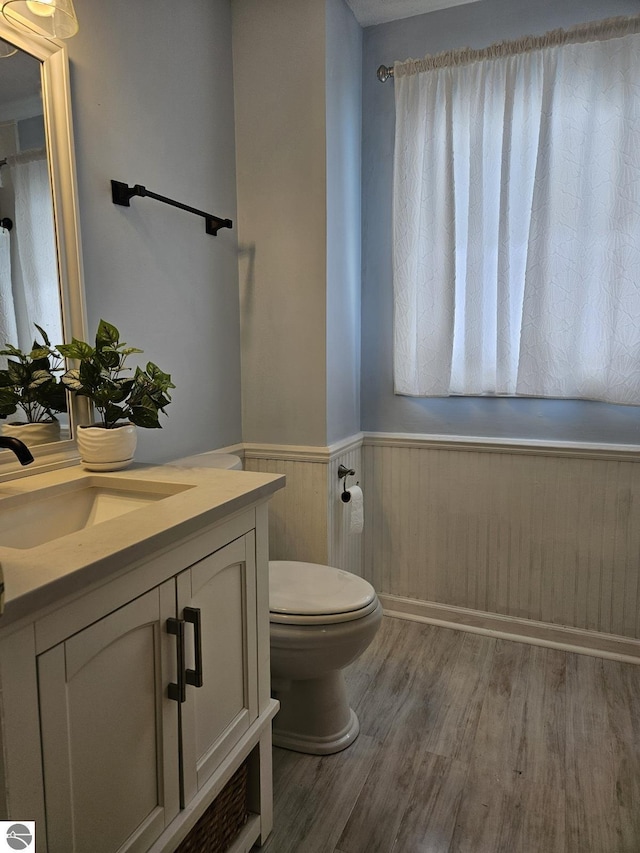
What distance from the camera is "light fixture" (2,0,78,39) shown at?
1246 mm

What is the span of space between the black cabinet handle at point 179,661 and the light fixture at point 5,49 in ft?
4.20

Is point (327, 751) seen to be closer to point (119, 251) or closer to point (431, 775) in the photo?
point (431, 775)

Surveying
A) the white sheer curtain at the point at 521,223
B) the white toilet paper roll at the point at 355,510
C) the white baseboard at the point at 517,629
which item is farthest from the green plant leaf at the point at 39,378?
the white baseboard at the point at 517,629

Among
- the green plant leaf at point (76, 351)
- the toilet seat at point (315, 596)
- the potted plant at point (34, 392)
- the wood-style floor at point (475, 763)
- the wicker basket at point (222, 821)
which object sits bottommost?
the wood-style floor at point (475, 763)

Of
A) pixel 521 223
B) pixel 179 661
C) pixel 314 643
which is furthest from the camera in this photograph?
pixel 521 223

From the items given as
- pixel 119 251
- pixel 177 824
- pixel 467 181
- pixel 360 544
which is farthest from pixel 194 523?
pixel 467 181

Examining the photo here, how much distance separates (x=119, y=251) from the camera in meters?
1.61

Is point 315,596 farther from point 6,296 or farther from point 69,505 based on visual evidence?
point 6,296

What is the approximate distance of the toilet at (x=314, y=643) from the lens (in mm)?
1542

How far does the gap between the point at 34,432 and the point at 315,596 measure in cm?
87

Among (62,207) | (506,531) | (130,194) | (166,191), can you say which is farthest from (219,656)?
(506,531)

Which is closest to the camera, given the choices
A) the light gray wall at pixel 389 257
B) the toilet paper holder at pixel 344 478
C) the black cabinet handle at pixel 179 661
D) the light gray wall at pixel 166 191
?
the black cabinet handle at pixel 179 661

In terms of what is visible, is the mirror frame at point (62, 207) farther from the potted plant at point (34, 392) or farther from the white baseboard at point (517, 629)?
the white baseboard at point (517, 629)

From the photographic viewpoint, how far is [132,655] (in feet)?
3.00
